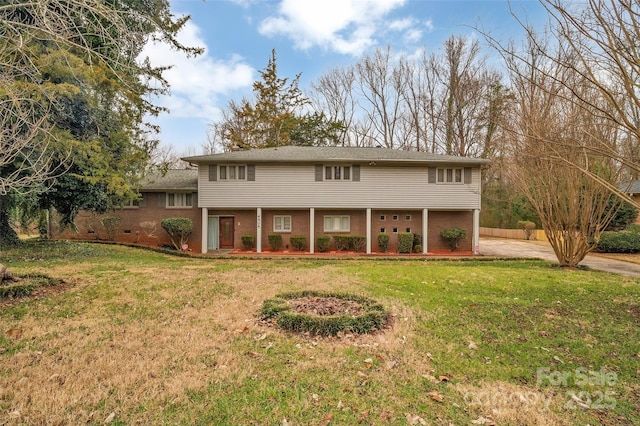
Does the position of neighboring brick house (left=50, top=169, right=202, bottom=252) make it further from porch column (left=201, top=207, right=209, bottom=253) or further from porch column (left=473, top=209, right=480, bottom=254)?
porch column (left=473, top=209, right=480, bottom=254)

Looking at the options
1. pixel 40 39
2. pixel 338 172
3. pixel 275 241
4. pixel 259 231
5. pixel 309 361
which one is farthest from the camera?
pixel 338 172

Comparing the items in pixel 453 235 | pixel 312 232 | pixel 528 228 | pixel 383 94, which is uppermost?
pixel 383 94

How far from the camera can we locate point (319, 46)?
18.8 metres

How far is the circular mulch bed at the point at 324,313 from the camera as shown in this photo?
445 centimetres

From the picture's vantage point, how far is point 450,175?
55.9 feet

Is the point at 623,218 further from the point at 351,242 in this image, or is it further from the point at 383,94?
the point at 383,94

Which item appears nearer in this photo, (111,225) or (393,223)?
(393,223)

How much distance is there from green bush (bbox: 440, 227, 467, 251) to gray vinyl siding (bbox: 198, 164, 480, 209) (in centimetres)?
124

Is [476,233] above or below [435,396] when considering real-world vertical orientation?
above

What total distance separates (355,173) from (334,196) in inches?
65.1

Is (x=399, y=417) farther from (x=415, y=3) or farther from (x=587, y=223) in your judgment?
(x=415, y=3)

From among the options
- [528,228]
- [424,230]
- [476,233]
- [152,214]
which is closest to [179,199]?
[152,214]

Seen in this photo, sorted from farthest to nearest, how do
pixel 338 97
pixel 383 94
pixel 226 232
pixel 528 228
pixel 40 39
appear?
1. pixel 338 97
2. pixel 383 94
3. pixel 528 228
4. pixel 226 232
5. pixel 40 39

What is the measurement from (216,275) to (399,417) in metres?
6.82
